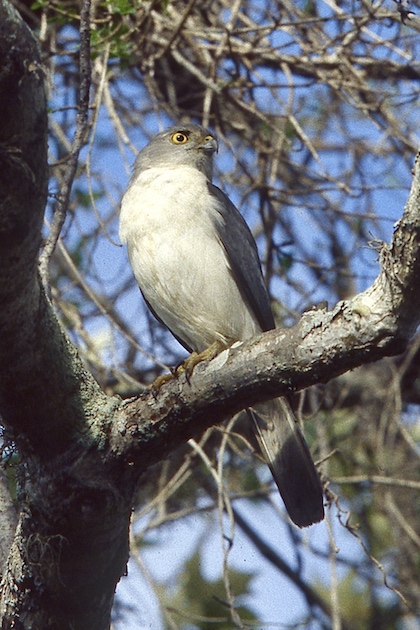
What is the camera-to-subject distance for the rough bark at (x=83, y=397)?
254cm

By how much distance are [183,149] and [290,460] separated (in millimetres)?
2198

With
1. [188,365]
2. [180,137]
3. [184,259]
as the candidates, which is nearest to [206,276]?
[184,259]

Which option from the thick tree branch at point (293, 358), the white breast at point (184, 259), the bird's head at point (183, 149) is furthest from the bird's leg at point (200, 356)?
the bird's head at point (183, 149)

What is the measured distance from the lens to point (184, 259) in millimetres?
4598

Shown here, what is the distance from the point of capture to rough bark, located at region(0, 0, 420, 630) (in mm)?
2535

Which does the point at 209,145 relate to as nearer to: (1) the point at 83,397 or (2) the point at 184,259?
(2) the point at 184,259

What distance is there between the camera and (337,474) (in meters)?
6.99

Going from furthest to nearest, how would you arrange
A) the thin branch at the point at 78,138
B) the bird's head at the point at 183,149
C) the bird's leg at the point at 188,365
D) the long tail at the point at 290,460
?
the bird's head at the point at 183,149 < the long tail at the point at 290,460 < the thin branch at the point at 78,138 < the bird's leg at the point at 188,365

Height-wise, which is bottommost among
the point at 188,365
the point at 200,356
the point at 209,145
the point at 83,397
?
the point at 83,397

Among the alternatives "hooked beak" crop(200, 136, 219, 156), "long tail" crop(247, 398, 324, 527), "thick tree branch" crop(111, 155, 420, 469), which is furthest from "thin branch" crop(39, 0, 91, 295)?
"hooked beak" crop(200, 136, 219, 156)

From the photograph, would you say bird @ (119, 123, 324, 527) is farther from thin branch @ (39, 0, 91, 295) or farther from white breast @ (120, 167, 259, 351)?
thin branch @ (39, 0, 91, 295)

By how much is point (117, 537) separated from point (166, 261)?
179 centimetres

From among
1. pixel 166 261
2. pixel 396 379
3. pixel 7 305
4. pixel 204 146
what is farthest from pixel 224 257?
pixel 7 305

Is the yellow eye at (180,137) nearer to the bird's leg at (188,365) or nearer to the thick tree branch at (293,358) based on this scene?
the bird's leg at (188,365)
